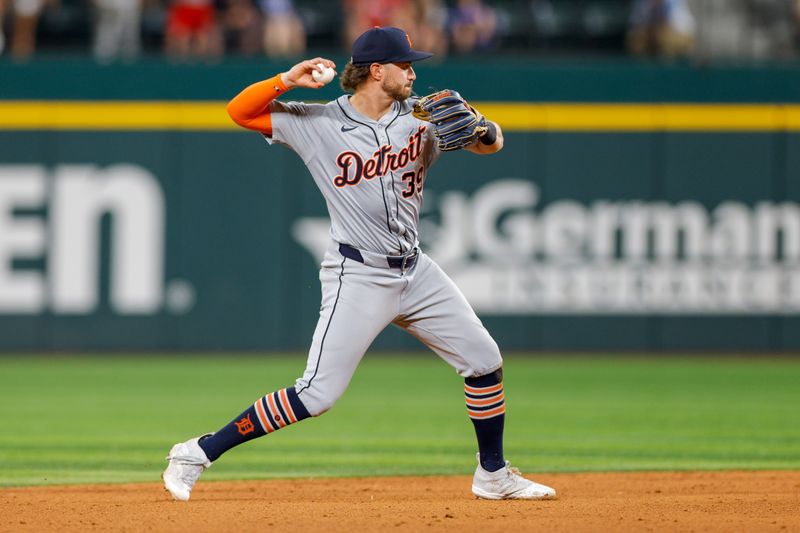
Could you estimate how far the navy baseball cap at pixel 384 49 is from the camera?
551cm

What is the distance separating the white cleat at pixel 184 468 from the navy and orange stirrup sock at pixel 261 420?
35 mm

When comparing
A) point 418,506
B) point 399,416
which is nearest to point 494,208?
point 399,416

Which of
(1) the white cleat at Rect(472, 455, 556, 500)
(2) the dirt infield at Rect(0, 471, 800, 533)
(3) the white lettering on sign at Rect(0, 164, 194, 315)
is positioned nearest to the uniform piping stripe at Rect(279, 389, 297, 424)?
(2) the dirt infield at Rect(0, 471, 800, 533)

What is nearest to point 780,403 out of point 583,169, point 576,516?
point 583,169

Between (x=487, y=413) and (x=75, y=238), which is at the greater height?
(x=75, y=238)

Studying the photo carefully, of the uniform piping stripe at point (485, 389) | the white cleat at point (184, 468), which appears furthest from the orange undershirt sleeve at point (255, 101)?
the uniform piping stripe at point (485, 389)

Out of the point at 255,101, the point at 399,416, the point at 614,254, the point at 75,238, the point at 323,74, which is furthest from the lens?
the point at 614,254

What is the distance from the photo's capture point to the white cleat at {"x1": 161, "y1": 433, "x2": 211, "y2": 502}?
18.2 feet

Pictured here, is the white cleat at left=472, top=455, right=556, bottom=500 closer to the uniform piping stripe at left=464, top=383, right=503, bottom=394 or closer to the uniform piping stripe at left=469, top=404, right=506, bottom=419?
the uniform piping stripe at left=469, top=404, right=506, bottom=419

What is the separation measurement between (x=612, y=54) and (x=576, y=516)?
10357 mm

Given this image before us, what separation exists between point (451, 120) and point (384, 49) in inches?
17.1

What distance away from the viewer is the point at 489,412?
19.0 feet

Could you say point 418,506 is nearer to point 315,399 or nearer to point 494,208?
point 315,399

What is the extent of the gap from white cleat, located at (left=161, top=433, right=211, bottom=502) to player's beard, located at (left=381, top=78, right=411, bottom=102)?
1785mm
